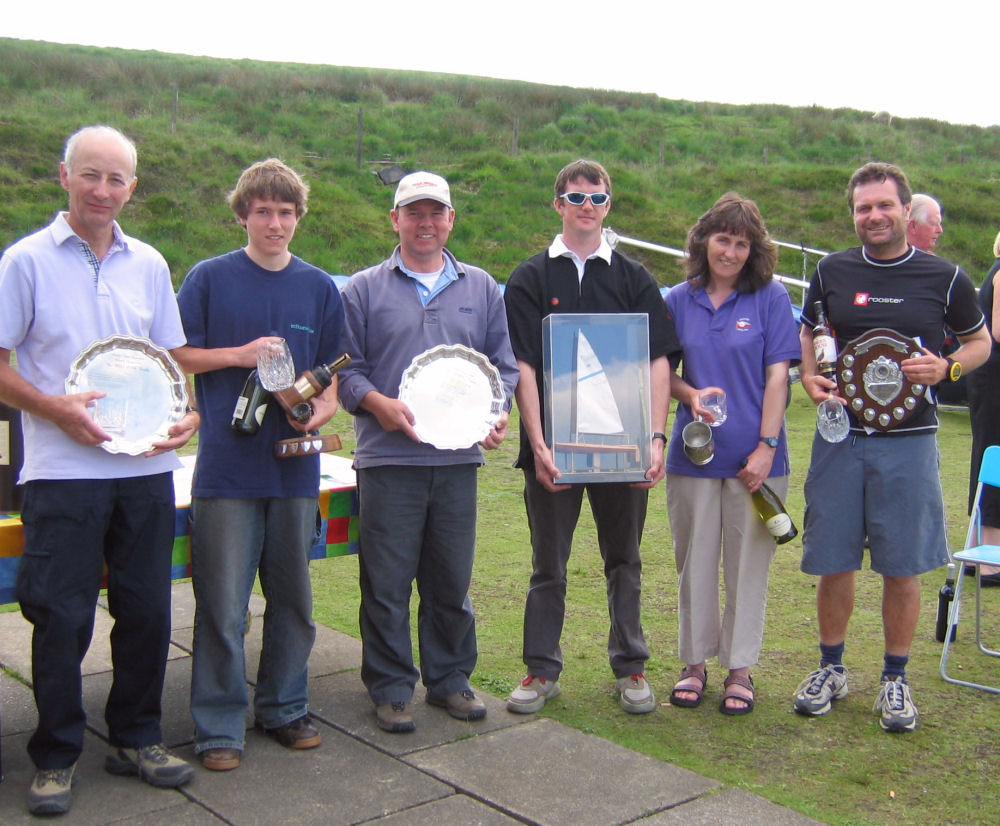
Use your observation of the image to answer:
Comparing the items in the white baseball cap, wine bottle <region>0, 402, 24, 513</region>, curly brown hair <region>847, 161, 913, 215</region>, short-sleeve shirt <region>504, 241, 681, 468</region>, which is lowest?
wine bottle <region>0, 402, 24, 513</region>

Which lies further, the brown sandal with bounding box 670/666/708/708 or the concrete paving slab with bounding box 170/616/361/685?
the concrete paving slab with bounding box 170/616/361/685

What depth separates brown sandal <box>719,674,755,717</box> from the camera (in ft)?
14.9

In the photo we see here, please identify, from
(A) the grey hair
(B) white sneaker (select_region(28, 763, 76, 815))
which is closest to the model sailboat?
Answer: (A) the grey hair

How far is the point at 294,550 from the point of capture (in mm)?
4098

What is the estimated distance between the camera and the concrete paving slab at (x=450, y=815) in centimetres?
354

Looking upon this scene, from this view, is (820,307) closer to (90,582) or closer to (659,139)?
(90,582)

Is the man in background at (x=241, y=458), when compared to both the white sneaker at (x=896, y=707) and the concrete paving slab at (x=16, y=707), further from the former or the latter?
the white sneaker at (x=896, y=707)

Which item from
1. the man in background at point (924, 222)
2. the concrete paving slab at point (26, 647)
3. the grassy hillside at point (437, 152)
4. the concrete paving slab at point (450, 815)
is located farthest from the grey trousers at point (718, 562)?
the grassy hillside at point (437, 152)

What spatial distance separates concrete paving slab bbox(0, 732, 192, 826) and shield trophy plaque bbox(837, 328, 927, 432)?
117 inches

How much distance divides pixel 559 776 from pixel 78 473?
196cm

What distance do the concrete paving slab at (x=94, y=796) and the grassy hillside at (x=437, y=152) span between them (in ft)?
59.0

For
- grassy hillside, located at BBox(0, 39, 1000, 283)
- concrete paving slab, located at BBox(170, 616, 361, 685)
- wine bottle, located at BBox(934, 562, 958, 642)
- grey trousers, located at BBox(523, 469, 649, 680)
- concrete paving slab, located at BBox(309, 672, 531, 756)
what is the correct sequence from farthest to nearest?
grassy hillside, located at BBox(0, 39, 1000, 283), wine bottle, located at BBox(934, 562, 958, 642), concrete paving slab, located at BBox(170, 616, 361, 685), grey trousers, located at BBox(523, 469, 649, 680), concrete paving slab, located at BBox(309, 672, 531, 756)

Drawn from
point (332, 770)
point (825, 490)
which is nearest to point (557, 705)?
point (332, 770)

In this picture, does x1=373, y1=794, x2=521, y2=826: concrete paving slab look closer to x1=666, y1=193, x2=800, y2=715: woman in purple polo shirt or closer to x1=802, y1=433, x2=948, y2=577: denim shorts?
x1=666, y1=193, x2=800, y2=715: woman in purple polo shirt
